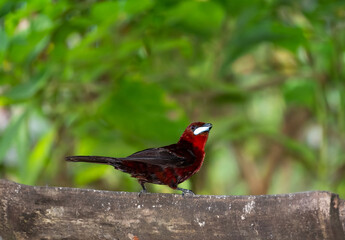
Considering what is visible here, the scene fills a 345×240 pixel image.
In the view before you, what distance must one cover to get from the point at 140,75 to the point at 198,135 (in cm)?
53

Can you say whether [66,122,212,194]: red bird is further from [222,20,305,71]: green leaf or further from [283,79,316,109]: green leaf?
[283,79,316,109]: green leaf

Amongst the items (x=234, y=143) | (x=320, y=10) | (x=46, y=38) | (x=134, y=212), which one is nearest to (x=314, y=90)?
(x=320, y=10)

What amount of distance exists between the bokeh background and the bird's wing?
0.84 feet

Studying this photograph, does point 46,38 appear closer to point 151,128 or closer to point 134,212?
point 151,128

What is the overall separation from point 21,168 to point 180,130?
228 millimetres

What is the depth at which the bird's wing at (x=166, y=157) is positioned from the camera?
17.6 inches

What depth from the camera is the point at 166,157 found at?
1.50 feet

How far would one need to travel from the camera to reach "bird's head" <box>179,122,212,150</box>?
0.48 metres

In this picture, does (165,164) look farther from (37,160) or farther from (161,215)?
(37,160)

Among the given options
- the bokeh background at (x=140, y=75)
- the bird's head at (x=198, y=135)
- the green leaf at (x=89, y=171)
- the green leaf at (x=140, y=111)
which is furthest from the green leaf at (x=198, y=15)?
the bird's head at (x=198, y=135)

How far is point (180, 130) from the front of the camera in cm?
85

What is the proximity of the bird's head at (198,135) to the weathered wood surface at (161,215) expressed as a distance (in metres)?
0.06

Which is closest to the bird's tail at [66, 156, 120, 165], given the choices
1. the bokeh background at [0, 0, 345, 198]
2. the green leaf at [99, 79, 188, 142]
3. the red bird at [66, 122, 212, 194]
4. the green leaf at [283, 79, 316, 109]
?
the red bird at [66, 122, 212, 194]

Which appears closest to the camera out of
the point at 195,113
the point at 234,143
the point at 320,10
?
the point at 320,10
